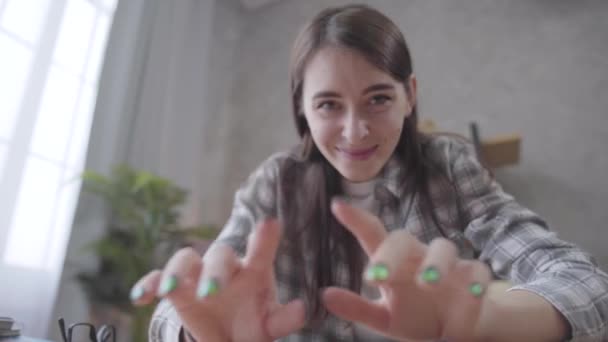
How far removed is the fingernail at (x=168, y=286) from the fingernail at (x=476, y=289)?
0.74 ft

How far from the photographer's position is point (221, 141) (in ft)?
8.69

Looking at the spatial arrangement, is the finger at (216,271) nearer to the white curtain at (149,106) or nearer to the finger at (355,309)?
the finger at (355,309)

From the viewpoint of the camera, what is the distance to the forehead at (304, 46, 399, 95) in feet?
2.13

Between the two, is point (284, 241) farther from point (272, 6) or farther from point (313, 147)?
point (272, 6)

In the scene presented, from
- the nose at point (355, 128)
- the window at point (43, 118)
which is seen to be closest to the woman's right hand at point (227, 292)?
the nose at point (355, 128)

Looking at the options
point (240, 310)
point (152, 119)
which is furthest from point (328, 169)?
point (152, 119)

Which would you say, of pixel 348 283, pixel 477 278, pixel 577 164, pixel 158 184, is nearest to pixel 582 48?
pixel 577 164

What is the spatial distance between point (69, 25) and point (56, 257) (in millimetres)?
824

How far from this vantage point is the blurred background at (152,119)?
4.93ft

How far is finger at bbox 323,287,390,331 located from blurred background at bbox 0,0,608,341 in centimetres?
136

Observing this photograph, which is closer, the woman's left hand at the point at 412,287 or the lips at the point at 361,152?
the woman's left hand at the point at 412,287

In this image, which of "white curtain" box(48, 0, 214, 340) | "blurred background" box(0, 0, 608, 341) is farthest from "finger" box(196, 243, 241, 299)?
"white curtain" box(48, 0, 214, 340)

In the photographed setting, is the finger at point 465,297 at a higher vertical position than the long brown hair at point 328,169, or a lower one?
lower

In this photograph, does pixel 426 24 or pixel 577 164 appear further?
pixel 426 24
